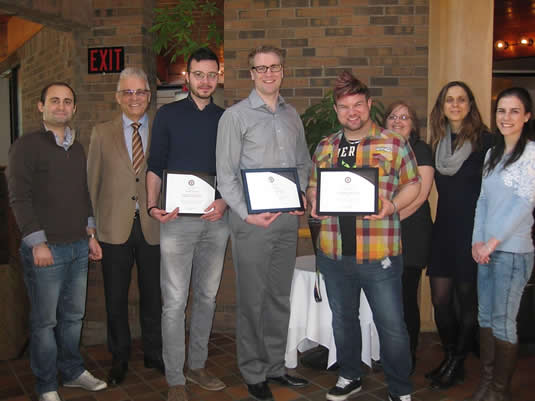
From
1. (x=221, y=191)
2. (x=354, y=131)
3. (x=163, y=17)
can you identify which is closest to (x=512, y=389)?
(x=354, y=131)

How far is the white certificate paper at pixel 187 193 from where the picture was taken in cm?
275

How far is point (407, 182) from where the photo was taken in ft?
8.70

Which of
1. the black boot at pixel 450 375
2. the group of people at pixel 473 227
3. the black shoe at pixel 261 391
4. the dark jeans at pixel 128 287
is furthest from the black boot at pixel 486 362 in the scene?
the dark jeans at pixel 128 287

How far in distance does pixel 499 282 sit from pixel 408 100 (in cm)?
210

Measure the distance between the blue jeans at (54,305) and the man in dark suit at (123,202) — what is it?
0.22 meters

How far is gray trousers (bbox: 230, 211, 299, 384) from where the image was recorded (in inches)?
111

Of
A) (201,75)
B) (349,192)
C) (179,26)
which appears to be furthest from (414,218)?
(179,26)

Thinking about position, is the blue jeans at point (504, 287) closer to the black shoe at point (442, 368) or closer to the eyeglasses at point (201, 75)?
the black shoe at point (442, 368)

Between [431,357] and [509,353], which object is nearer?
[509,353]

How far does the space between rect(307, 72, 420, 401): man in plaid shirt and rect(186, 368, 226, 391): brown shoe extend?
101 cm

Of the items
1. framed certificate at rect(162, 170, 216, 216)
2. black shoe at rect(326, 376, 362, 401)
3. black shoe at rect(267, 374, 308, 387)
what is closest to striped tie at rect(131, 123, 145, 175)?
framed certificate at rect(162, 170, 216, 216)

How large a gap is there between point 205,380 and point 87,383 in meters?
0.74

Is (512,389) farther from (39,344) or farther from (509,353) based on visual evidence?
(39,344)

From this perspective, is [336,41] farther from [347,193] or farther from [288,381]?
[288,381]
